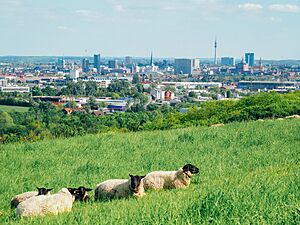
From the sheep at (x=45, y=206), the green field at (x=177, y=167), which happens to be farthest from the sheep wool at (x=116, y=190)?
the sheep at (x=45, y=206)

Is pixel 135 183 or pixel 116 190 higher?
pixel 135 183

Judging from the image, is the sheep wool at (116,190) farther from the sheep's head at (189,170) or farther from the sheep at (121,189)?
the sheep's head at (189,170)

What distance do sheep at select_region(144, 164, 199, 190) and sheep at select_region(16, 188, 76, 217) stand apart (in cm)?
209

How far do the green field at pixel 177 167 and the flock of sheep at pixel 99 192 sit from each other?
257 mm

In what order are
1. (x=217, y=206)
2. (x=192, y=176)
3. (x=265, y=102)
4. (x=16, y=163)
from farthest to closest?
(x=265, y=102)
(x=16, y=163)
(x=192, y=176)
(x=217, y=206)

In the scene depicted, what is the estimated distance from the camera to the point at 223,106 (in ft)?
131

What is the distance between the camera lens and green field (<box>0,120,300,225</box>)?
6195 mm

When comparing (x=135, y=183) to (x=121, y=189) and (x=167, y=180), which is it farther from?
(x=167, y=180)

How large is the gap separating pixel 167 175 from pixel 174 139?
28.1ft

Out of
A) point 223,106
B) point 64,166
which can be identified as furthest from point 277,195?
point 223,106

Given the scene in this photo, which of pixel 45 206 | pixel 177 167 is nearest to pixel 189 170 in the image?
pixel 177 167

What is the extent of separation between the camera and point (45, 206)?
26.9 ft

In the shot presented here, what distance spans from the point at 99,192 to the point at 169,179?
56.8 inches

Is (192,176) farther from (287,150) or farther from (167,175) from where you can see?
(287,150)
